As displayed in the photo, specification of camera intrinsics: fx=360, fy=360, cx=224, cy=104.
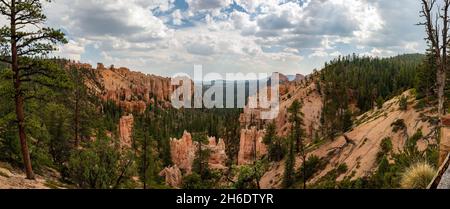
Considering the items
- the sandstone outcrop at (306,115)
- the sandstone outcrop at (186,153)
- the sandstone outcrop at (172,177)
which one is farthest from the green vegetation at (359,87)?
the sandstone outcrop at (172,177)

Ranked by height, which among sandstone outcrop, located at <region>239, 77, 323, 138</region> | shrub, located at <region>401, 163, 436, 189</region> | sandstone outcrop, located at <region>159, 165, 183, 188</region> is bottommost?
sandstone outcrop, located at <region>159, 165, 183, 188</region>

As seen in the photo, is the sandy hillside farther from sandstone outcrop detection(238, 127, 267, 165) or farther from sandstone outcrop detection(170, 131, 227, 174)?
sandstone outcrop detection(238, 127, 267, 165)

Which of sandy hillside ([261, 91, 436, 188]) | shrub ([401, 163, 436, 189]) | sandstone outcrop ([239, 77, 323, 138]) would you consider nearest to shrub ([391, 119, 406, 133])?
sandy hillside ([261, 91, 436, 188])

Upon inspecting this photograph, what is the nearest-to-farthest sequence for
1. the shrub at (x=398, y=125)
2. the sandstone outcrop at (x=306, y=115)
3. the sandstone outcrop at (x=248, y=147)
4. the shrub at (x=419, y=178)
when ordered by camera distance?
1. the shrub at (x=419, y=178)
2. the shrub at (x=398, y=125)
3. the sandstone outcrop at (x=248, y=147)
4. the sandstone outcrop at (x=306, y=115)

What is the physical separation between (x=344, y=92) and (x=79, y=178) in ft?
313

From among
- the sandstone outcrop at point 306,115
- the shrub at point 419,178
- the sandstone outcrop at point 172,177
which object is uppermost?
the shrub at point 419,178

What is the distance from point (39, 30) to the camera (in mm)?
18500

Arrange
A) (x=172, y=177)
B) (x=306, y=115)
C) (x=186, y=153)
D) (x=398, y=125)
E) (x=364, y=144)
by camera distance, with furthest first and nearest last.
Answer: (x=306, y=115) < (x=186, y=153) < (x=172, y=177) < (x=364, y=144) < (x=398, y=125)

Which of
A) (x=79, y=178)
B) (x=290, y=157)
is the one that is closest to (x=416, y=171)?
(x=79, y=178)

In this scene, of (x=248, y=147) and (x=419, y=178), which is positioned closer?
(x=419, y=178)

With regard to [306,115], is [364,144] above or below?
above

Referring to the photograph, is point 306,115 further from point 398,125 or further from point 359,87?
point 398,125

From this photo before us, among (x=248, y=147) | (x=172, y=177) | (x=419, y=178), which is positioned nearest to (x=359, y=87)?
(x=248, y=147)

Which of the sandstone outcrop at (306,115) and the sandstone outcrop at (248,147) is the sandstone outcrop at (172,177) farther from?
the sandstone outcrop at (306,115)
